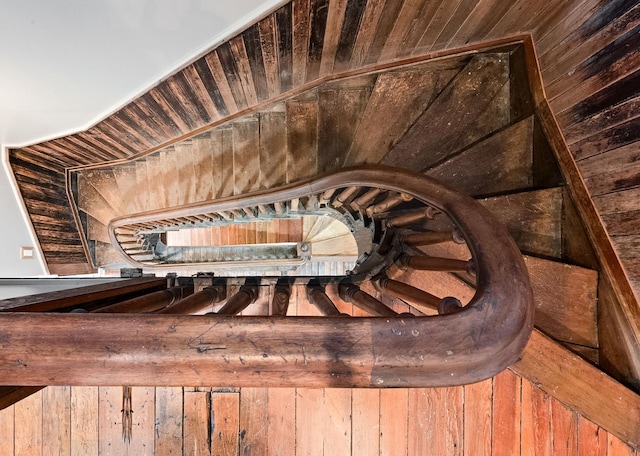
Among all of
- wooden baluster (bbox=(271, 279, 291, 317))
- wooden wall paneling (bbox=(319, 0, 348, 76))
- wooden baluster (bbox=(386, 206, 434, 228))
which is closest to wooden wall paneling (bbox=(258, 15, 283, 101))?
wooden wall paneling (bbox=(319, 0, 348, 76))

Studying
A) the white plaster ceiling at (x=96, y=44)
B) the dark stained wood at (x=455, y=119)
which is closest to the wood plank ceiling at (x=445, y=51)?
the white plaster ceiling at (x=96, y=44)

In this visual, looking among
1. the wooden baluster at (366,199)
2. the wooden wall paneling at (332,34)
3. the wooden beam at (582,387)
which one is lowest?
the wooden beam at (582,387)

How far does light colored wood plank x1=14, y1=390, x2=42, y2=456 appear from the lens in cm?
134

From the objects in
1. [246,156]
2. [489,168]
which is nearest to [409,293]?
[489,168]

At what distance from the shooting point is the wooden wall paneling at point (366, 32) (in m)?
1.61

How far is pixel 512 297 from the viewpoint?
57 centimetres

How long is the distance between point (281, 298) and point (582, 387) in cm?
117

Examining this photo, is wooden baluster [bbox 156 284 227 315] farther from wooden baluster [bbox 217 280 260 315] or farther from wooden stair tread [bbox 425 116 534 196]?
wooden stair tread [bbox 425 116 534 196]

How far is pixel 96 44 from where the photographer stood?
1.58 m

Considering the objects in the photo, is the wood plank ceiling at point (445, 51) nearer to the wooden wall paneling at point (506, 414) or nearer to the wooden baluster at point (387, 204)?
the wooden wall paneling at point (506, 414)

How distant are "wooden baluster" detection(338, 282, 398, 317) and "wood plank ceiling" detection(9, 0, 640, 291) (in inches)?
43.2

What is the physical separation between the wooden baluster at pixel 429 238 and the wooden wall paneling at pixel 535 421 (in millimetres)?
673

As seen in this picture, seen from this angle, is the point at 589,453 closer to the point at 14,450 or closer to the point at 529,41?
the point at 529,41

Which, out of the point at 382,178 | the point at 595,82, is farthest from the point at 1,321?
the point at 595,82
